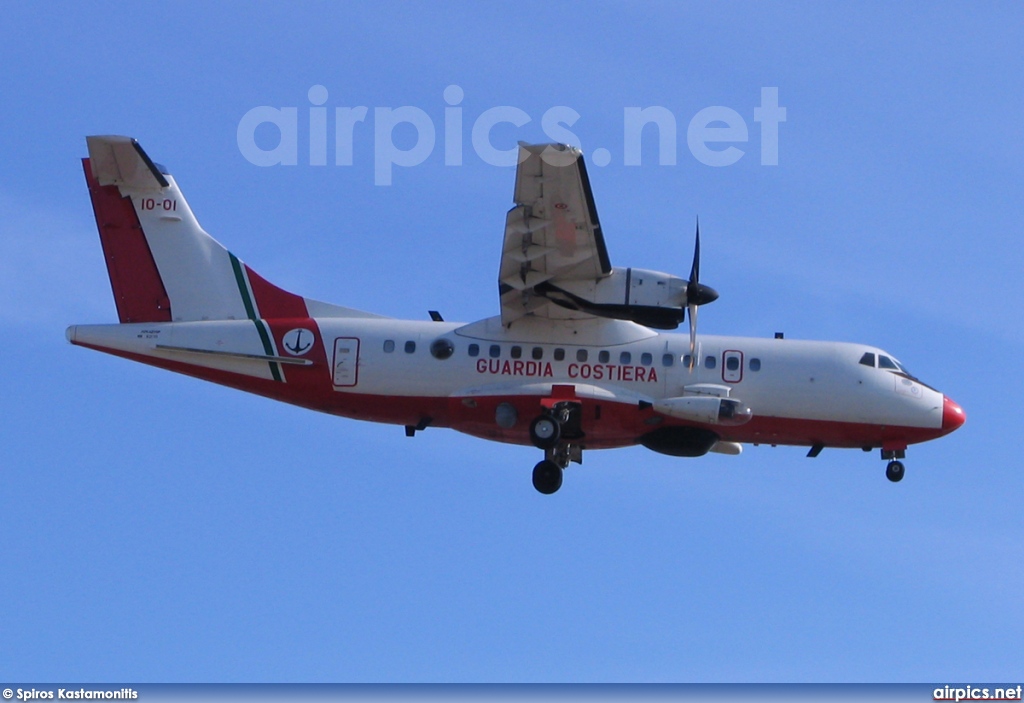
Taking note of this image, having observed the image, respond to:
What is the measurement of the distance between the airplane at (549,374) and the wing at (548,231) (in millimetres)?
73

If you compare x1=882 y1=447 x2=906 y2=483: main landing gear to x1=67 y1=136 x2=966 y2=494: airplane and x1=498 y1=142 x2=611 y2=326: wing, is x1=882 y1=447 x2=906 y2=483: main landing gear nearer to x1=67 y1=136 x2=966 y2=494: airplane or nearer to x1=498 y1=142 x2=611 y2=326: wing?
x1=67 y1=136 x2=966 y2=494: airplane

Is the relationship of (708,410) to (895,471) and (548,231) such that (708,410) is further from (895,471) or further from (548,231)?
(548,231)

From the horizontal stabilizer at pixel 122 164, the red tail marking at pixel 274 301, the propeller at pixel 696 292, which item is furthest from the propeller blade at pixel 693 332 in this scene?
the horizontal stabilizer at pixel 122 164

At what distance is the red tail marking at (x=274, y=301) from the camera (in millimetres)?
24031

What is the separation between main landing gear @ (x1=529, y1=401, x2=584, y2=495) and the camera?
22.5m

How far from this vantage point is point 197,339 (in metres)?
23.5

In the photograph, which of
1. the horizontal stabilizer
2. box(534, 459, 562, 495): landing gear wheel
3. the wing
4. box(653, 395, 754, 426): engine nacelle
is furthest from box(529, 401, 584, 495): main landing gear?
the horizontal stabilizer

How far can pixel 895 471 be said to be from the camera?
2330 cm

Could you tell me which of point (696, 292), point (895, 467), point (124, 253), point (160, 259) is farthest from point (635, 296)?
point (124, 253)

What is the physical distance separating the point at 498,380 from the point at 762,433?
4362 mm

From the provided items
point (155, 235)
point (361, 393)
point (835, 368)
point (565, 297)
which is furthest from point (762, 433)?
point (155, 235)

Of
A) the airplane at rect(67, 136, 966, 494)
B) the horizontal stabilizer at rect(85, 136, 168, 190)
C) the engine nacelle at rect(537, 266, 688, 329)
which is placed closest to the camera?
the engine nacelle at rect(537, 266, 688, 329)

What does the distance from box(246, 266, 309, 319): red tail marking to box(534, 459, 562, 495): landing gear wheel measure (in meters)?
4.68

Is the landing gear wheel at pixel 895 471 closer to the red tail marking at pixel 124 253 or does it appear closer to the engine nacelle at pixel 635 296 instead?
the engine nacelle at pixel 635 296
